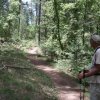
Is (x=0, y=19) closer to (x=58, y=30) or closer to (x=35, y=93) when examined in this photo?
(x=58, y=30)

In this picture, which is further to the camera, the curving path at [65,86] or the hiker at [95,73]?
the curving path at [65,86]

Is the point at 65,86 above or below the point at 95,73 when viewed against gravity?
below

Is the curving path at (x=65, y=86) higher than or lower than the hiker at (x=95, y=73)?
lower

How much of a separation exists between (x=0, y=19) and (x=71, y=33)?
6.84m

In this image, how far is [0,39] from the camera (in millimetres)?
29594

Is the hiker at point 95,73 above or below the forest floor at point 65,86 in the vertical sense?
above

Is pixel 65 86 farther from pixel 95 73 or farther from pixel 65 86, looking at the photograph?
pixel 95 73

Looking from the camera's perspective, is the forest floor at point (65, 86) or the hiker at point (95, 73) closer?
the hiker at point (95, 73)

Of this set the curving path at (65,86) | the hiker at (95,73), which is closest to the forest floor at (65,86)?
the curving path at (65,86)

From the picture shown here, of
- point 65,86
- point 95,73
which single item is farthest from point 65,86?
point 95,73

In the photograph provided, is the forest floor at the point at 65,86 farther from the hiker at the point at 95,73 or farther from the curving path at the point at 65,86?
the hiker at the point at 95,73

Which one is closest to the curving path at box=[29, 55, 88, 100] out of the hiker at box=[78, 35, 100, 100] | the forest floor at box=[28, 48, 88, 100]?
the forest floor at box=[28, 48, 88, 100]

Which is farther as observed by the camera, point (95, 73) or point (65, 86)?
point (65, 86)

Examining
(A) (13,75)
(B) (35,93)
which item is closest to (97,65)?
(B) (35,93)
